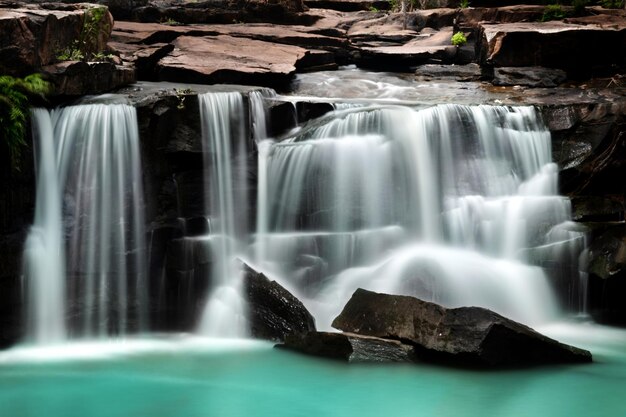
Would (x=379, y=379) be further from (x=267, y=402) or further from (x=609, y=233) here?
(x=609, y=233)

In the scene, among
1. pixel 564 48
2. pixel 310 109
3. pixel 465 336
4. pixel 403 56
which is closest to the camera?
pixel 465 336

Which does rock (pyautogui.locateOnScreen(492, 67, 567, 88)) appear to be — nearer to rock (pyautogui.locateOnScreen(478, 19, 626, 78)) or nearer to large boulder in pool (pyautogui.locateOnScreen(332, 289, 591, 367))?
rock (pyautogui.locateOnScreen(478, 19, 626, 78))

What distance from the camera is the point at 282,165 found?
11305 mm

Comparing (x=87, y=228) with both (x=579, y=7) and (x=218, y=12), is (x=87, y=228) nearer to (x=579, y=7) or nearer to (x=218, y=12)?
(x=218, y=12)

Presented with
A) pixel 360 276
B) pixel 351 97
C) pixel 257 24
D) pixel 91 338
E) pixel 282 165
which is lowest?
pixel 91 338

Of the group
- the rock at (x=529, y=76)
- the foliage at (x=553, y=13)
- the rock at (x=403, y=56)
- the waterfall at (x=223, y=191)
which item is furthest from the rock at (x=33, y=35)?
the foliage at (x=553, y=13)

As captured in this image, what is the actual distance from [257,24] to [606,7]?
29.0ft

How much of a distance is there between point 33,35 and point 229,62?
4197 millimetres

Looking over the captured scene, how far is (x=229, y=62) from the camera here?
1415cm

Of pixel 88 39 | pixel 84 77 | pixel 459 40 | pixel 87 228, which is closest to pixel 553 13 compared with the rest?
pixel 459 40

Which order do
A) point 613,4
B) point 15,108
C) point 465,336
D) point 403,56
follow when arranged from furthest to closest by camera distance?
point 613,4, point 403,56, point 15,108, point 465,336

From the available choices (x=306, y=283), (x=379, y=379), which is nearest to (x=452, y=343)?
(x=379, y=379)

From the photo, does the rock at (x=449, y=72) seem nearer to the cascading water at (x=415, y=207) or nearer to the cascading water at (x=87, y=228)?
the cascading water at (x=415, y=207)

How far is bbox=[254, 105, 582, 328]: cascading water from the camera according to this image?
10.4 meters
